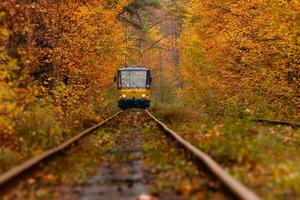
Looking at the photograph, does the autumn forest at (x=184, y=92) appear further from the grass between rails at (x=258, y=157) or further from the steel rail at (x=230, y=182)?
the steel rail at (x=230, y=182)

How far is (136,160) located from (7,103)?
3219 millimetres

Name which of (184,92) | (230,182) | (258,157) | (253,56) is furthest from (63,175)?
(184,92)

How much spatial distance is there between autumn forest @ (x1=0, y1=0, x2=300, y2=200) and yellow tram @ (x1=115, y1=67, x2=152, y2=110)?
3.34 meters

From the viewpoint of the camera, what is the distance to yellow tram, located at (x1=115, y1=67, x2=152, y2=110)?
125 feet

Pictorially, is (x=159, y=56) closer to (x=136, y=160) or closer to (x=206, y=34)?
(x=206, y=34)

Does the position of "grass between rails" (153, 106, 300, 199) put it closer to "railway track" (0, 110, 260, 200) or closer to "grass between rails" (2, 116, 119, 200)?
"railway track" (0, 110, 260, 200)

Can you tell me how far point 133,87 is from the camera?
38562 mm

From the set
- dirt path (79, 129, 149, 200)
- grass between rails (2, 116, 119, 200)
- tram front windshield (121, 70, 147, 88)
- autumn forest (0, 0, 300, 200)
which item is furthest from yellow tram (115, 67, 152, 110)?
Result: dirt path (79, 129, 149, 200)

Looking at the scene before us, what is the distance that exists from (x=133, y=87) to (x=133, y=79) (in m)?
0.72

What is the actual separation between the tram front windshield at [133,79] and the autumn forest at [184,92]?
11.5 ft

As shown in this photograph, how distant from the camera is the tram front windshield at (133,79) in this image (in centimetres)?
3866

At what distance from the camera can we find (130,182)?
7.15 m

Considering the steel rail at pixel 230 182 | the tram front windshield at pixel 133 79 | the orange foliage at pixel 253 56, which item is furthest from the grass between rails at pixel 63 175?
the tram front windshield at pixel 133 79

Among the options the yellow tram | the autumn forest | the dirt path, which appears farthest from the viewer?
the yellow tram
